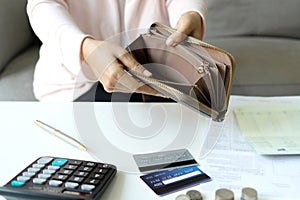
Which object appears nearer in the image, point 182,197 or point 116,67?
point 182,197

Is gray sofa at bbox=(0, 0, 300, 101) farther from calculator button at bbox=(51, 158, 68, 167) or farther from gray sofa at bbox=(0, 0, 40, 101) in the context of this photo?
calculator button at bbox=(51, 158, 68, 167)

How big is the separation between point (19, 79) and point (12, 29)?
19 centimetres

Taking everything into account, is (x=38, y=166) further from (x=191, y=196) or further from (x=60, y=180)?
(x=191, y=196)

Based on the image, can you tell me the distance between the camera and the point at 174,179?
0.59m

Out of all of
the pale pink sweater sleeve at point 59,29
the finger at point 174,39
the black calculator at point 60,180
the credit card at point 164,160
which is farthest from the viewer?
the pale pink sweater sleeve at point 59,29

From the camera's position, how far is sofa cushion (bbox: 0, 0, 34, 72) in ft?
4.54

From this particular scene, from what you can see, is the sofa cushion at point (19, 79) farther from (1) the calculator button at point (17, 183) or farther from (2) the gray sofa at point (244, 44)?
(1) the calculator button at point (17, 183)

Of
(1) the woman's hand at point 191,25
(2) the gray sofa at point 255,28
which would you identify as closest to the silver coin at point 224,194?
(1) the woman's hand at point 191,25

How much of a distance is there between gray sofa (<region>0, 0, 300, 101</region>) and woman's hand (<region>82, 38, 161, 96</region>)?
57cm

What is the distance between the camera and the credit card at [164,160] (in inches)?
24.6

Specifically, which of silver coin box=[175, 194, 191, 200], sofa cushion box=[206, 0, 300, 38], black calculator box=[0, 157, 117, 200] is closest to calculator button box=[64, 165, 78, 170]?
black calculator box=[0, 157, 117, 200]

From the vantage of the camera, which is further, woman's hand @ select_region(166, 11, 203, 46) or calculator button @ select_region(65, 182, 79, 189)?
woman's hand @ select_region(166, 11, 203, 46)

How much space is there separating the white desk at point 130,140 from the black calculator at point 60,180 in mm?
26

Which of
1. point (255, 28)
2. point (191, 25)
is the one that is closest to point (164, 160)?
point (191, 25)
